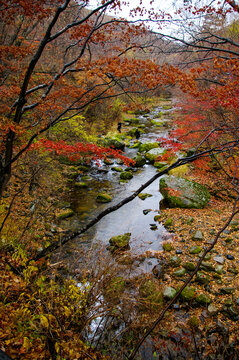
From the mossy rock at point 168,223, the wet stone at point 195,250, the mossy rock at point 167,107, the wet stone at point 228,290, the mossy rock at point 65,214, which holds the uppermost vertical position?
the mossy rock at point 167,107

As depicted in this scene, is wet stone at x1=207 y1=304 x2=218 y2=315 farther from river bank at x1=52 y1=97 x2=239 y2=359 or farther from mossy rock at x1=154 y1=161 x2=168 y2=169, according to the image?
mossy rock at x1=154 y1=161 x2=168 y2=169

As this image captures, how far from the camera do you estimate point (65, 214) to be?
9.31 metres

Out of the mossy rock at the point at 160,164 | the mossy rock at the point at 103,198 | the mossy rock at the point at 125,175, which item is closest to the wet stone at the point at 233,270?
the mossy rock at the point at 103,198

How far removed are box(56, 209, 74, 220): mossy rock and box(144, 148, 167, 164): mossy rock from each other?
7650 millimetres

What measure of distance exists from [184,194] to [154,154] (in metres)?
6.37

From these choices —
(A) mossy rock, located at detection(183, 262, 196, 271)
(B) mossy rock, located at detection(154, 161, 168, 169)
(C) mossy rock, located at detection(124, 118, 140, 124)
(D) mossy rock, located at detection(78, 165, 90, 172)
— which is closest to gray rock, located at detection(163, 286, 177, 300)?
(A) mossy rock, located at detection(183, 262, 196, 271)

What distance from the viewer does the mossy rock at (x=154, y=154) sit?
15352mm

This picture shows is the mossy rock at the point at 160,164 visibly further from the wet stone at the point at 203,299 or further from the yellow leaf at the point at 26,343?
the yellow leaf at the point at 26,343

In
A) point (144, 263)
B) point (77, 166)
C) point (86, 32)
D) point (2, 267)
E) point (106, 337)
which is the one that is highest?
point (77, 166)

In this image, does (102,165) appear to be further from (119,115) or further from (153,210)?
(119,115)

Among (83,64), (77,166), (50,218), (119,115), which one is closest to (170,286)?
(50,218)

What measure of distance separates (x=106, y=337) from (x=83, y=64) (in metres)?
5.97

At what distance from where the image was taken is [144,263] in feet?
22.5

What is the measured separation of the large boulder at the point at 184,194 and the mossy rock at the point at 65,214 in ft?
14.2
